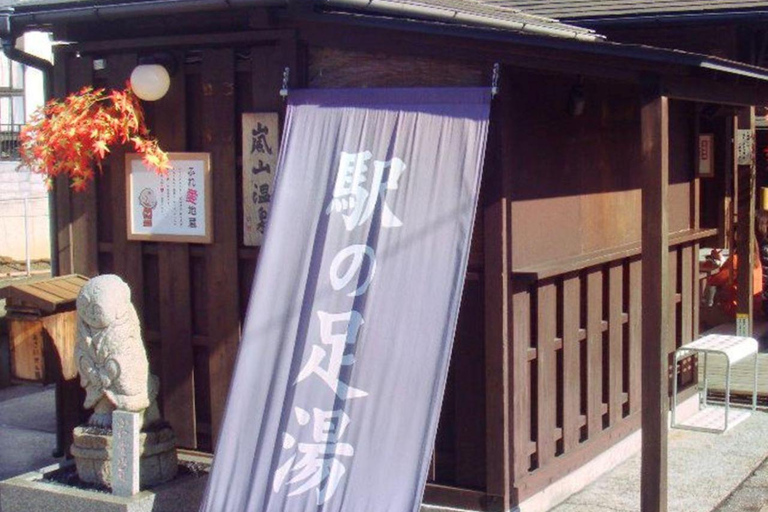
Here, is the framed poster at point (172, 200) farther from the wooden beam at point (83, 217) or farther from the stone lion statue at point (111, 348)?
the stone lion statue at point (111, 348)

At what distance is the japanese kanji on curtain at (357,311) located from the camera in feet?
20.4

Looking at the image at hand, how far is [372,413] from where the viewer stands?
6.25 metres

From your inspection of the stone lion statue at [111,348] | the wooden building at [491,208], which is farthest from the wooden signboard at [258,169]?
the stone lion statue at [111,348]

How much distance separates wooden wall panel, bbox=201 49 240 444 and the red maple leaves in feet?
1.41

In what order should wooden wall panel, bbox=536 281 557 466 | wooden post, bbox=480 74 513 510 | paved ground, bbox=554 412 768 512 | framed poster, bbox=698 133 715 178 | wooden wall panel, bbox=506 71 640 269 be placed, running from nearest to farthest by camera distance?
1. wooden post, bbox=480 74 513 510
2. wooden wall panel, bbox=506 71 640 269
3. wooden wall panel, bbox=536 281 557 466
4. paved ground, bbox=554 412 768 512
5. framed poster, bbox=698 133 715 178

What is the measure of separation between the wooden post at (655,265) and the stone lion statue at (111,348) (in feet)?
10.9

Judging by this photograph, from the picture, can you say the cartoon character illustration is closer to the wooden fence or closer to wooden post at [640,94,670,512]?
the wooden fence

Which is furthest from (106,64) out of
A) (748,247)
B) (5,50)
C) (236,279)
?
(748,247)

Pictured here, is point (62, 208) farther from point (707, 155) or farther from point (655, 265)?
point (707, 155)

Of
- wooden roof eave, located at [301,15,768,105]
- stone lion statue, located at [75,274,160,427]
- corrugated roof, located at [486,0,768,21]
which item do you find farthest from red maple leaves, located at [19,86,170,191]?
corrugated roof, located at [486,0,768,21]

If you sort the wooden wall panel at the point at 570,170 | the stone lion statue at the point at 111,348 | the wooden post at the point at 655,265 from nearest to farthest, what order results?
the wooden post at the point at 655,265
the wooden wall panel at the point at 570,170
the stone lion statue at the point at 111,348

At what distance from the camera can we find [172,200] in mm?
7930

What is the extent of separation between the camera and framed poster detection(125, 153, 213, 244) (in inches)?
307

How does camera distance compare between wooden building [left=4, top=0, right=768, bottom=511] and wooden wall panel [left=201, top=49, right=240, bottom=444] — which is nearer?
wooden building [left=4, top=0, right=768, bottom=511]
